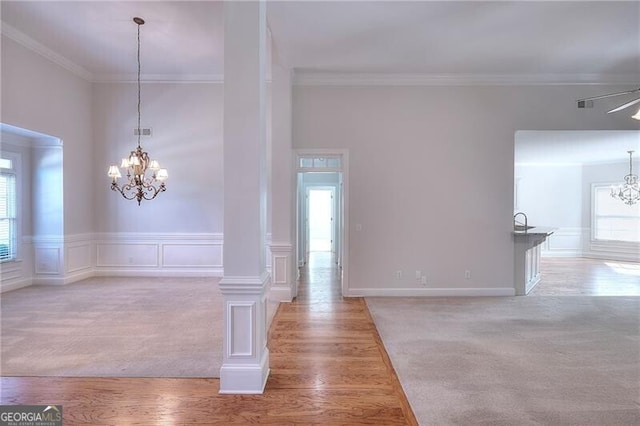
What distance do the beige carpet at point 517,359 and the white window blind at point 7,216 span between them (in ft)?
19.6

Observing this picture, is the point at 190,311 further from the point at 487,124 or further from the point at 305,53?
the point at 487,124

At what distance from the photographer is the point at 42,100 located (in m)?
5.43

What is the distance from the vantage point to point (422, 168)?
17.8 ft

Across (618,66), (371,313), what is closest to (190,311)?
(371,313)

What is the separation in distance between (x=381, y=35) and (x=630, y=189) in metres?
8.45

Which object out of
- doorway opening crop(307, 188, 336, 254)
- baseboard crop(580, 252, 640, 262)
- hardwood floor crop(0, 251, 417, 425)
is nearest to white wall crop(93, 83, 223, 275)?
hardwood floor crop(0, 251, 417, 425)

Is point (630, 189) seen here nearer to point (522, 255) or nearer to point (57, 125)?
point (522, 255)

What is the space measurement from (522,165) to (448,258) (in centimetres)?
642

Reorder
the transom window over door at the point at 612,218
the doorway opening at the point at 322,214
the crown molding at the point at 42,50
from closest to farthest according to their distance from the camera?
1. the crown molding at the point at 42,50
2. the doorway opening at the point at 322,214
3. the transom window over door at the point at 612,218

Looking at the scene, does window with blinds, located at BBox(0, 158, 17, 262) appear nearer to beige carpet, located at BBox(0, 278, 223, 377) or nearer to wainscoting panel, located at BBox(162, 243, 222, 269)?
beige carpet, located at BBox(0, 278, 223, 377)

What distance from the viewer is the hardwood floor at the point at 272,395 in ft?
7.39

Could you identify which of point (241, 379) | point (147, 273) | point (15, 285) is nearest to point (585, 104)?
point (241, 379)

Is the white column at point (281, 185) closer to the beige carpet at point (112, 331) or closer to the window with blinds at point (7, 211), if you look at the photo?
the beige carpet at point (112, 331)

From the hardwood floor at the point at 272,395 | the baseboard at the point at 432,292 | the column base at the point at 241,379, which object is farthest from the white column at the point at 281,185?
the column base at the point at 241,379
